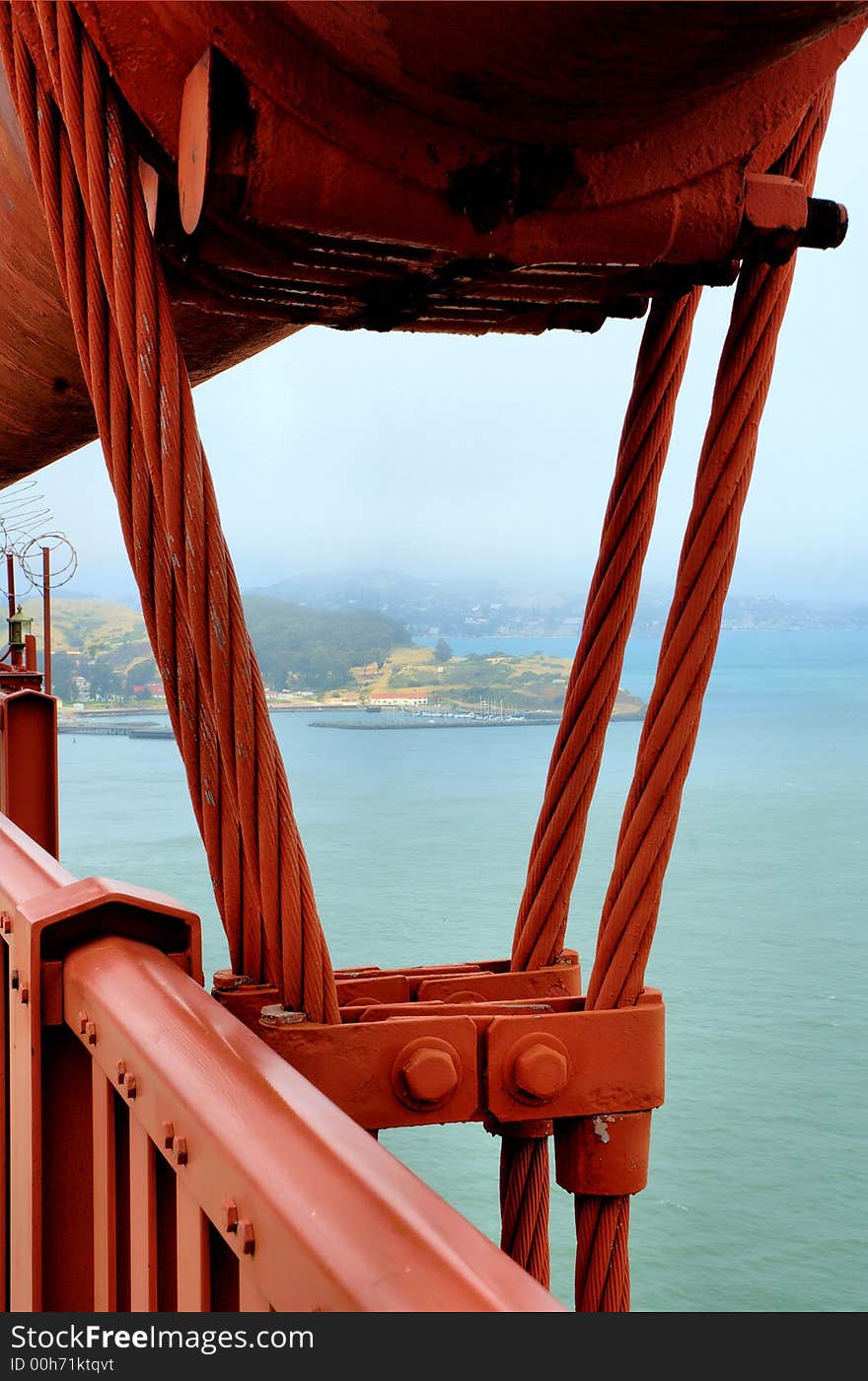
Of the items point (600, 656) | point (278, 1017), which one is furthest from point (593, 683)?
point (278, 1017)

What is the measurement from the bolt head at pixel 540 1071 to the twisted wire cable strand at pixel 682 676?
5 cm

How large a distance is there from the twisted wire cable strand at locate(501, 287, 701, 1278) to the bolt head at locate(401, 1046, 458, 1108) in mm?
135

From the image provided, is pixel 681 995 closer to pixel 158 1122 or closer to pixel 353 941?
pixel 353 941

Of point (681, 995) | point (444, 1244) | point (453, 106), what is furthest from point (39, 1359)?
point (681, 995)

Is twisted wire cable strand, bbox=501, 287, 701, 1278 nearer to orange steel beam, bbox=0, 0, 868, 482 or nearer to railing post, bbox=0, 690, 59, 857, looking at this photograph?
orange steel beam, bbox=0, 0, 868, 482

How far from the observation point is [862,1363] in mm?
577

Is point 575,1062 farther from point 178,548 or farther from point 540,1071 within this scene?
point 178,548

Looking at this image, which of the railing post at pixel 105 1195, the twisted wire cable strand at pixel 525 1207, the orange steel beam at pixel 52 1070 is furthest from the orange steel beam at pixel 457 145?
the twisted wire cable strand at pixel 525 1207

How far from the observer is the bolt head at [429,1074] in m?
0.84

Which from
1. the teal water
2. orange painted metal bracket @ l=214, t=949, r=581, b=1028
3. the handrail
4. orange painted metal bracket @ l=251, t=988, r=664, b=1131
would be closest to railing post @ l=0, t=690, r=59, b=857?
orange painted metal bracket @ l=214, t=949, r=581, b=1028

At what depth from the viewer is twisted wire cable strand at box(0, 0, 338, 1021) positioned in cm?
75

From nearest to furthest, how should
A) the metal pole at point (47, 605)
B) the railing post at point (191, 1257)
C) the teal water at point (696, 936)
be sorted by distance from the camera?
the railing post at point (191, 1257) < the metal pole at point (47, 605) < the teal water at point (696, 936)

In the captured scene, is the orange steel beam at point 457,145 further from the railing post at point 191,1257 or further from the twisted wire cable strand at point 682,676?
the railing post at point 191,1257

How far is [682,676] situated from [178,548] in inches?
14.1
